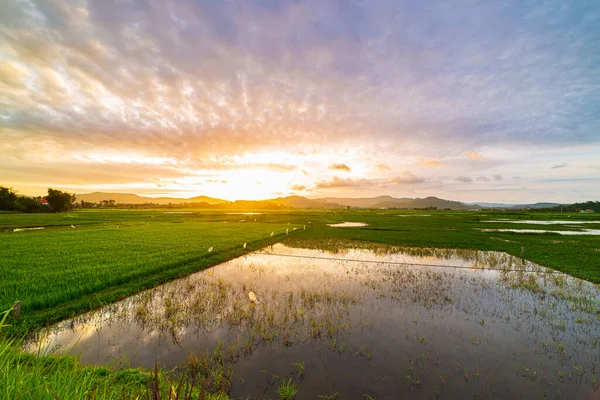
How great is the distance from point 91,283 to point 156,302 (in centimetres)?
342

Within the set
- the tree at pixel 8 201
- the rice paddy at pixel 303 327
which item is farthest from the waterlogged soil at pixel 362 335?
the tree at pixel 8 201

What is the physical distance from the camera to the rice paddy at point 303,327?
5293mm

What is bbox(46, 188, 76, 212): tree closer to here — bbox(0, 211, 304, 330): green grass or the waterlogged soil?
bbox(0, 211, 304, 330): green grass

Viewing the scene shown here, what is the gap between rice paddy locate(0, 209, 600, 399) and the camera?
5.29 metres

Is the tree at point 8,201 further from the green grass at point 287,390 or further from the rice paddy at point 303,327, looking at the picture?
the green grass at point 287,390

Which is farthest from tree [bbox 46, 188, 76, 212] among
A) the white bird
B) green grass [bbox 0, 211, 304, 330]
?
the white bird

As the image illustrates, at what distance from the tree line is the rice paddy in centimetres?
7801

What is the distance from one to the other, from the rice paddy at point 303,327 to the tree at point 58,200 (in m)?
77.7

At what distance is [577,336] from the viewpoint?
7270 mm

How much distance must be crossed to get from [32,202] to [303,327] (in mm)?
100438

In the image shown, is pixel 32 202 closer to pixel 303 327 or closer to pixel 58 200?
pixel 58 200

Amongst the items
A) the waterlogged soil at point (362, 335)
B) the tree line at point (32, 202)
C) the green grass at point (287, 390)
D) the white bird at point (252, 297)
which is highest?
the tree line at point (32, 202)

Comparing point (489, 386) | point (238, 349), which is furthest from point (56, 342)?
point (489, 386)

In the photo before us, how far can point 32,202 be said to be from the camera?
71.7 meters
